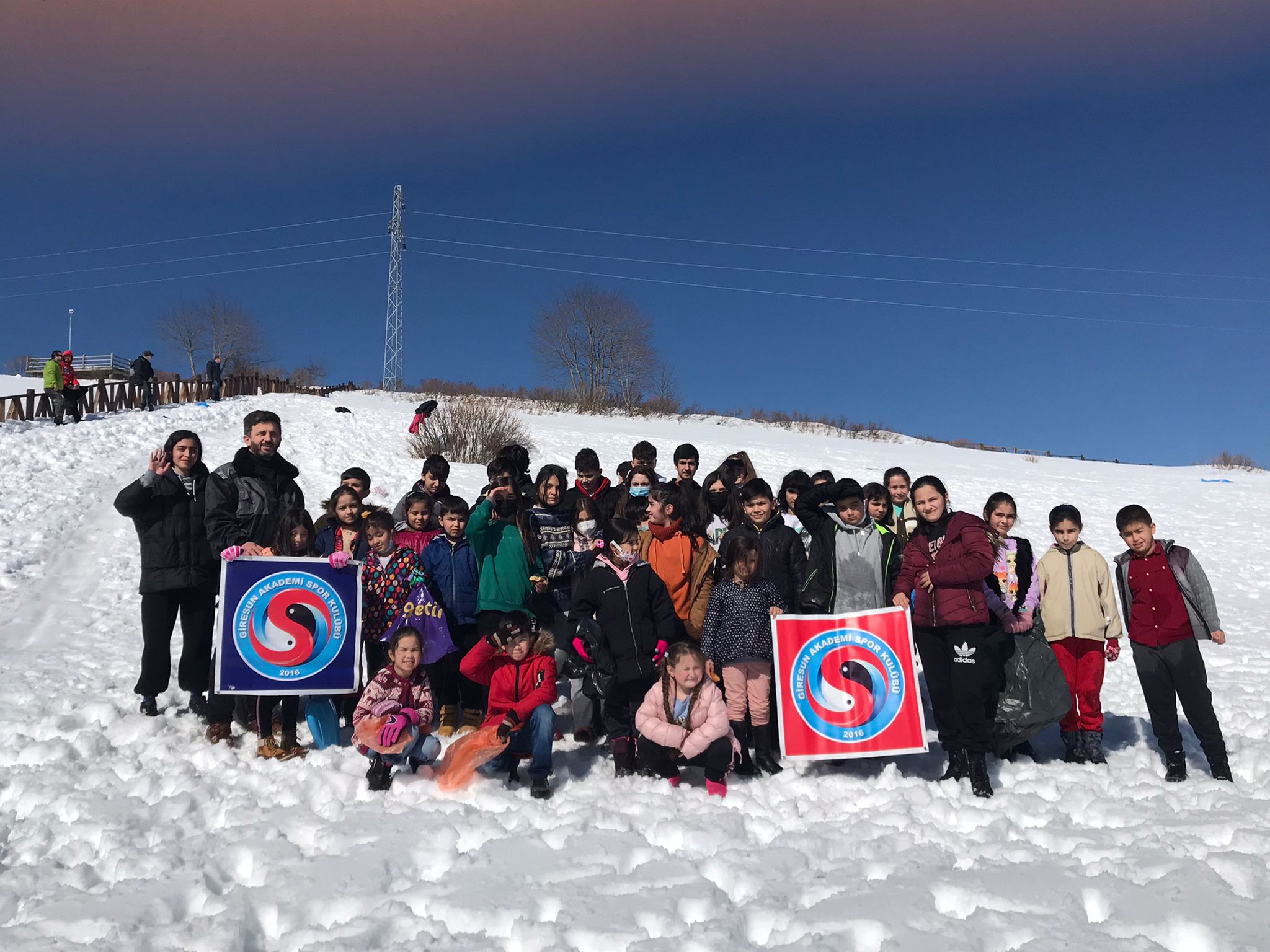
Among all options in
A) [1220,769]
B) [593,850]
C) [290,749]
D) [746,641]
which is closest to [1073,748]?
[1220,769]

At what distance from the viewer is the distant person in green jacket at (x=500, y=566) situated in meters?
6.16

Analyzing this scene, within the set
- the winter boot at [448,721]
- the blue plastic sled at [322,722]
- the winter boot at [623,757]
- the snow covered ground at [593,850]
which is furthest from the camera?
the winter boot at [448,721]

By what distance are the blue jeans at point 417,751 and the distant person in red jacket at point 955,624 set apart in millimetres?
3044

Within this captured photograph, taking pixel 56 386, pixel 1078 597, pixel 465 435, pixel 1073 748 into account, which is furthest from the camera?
pixel 56 386

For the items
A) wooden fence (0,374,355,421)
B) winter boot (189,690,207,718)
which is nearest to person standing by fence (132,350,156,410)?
wooden fence (0,374,355,421)

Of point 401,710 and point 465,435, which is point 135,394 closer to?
point 465,435

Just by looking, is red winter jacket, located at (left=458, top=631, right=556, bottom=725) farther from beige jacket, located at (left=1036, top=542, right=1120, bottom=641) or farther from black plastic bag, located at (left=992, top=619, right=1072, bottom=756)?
beige jacket, located at (left=1036, top=542, right=1120, bottom=641)

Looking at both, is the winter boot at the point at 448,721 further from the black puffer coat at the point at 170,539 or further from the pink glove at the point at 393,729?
the black puffer coat at the point at 170,539

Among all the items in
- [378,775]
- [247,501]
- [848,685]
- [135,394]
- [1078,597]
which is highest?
[135,394]

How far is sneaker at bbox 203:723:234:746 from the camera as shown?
561cm

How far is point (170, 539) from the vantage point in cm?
578

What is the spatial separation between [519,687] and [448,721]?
38.9 inches

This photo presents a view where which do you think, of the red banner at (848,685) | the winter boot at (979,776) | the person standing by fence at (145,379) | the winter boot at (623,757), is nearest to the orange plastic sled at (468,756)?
the winter boot at (623,757)

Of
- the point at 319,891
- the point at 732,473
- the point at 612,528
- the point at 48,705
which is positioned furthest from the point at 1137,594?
the point at 48,705
